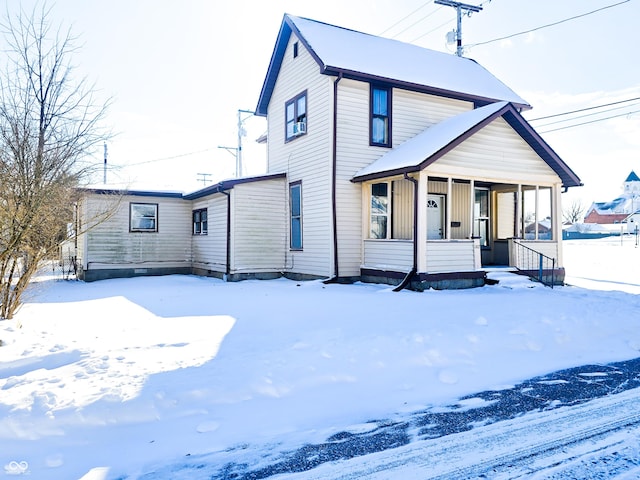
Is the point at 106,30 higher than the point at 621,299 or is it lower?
higher

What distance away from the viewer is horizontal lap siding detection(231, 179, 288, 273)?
607 inches

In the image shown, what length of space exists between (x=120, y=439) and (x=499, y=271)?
11515mm

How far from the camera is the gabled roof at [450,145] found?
12.1 meters

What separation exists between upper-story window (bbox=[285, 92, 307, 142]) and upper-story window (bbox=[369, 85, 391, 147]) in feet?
7.45

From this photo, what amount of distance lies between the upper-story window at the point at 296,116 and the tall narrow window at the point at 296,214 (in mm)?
1731

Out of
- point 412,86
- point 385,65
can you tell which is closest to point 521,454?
point 412,86

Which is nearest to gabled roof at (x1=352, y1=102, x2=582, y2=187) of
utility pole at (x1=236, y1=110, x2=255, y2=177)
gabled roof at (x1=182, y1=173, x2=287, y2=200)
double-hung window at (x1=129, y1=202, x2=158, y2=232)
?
gabled roof at (x1=182, y1=173, x2=287, y2=200)

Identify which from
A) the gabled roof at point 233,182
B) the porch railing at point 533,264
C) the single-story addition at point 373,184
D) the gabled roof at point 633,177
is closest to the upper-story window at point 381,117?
the single-story addition at point 373,184

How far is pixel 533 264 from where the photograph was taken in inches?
556

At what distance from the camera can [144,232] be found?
18.4 meters

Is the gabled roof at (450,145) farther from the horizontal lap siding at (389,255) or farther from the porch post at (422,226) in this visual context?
the horizontal lap siding at (389,255)

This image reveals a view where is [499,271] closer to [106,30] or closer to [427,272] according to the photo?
[427,272]

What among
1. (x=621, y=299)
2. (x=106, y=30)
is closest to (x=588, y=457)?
(x=621, y=299)

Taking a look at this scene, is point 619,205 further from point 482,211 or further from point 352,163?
point 352,163
